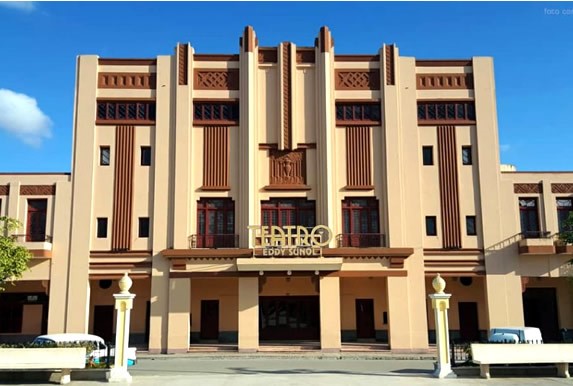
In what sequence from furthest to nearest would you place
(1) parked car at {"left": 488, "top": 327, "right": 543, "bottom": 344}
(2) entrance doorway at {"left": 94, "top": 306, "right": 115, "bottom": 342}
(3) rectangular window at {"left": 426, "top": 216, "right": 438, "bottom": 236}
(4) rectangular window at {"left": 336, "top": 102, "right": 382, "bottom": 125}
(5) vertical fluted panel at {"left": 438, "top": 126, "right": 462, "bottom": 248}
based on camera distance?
(2) entrance doorway at {"left": 94, "top": 306, "right": 115, "bottom": 342}, (4) rectangular window at {"left": 336, "top": 102, "right": 382, "bottom": 125}, (3) rectangular window at {"left": 426, "top": 216, "right": 438, "bottom": 236}, (5) vertical fluted panel at {"left": 438, "top": 126, "right": 462, "bottom": 248}, (1) parked car at {"left": 488, "top": 327, "right": 543, "bottom": 344}

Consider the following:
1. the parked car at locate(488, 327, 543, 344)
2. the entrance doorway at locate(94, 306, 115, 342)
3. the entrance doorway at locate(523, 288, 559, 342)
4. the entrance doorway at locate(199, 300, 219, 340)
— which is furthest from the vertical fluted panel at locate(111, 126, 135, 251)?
the entrance doorway at locate(523, 288, 559, 342)

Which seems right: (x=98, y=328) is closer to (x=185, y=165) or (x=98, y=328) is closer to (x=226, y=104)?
(x=185, y=165)

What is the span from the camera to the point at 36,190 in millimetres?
29312

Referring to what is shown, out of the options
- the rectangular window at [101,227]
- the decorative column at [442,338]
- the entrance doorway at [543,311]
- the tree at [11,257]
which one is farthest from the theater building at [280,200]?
the decorative column at [442,338]

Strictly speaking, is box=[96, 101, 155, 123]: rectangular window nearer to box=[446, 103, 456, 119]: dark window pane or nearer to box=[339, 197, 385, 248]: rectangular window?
box=[339, 197, 385, 248]: rectangular window

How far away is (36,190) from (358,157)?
1641 cm

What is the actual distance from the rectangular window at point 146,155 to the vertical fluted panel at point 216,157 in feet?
9.44

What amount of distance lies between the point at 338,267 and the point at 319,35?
1227cm

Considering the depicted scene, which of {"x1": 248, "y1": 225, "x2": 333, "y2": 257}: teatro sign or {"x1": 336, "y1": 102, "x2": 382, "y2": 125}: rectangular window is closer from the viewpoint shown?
{"x1": 248, "y1": 225, "x2": 333, "y2": 257}: teatro sign

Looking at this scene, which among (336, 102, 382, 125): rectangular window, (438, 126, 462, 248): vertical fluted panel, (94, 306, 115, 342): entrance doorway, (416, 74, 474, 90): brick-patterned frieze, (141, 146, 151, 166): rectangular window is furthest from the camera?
(94, 306, 115, 342): entrance doorway

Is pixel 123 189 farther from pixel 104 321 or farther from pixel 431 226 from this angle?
pixel 431 226

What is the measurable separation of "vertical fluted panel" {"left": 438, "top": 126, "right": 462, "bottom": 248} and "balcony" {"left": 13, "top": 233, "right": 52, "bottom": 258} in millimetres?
19603

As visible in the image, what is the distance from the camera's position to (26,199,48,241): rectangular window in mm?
29141

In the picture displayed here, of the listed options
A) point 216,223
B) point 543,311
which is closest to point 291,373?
point 216,223
